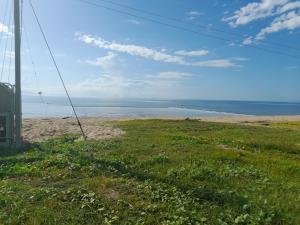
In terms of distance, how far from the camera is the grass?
9.31 m

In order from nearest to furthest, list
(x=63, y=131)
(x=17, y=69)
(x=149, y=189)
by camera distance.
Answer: (x=149, y=189) < (x=17, y=69) < (x=63, y=131)

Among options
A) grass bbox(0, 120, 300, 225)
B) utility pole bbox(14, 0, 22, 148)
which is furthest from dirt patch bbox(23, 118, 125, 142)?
grass bbox(0, 120, 300, 225)

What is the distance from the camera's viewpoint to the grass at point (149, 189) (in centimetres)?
931

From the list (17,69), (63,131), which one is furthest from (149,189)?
(63,131)

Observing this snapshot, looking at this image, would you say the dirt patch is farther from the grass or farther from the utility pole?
the grass

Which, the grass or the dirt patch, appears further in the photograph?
the dirt patch

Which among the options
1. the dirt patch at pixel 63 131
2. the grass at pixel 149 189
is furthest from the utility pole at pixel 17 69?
the grass at pixel 149 189

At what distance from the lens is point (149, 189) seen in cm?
1148

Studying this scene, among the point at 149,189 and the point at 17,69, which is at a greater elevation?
the point at 17,69

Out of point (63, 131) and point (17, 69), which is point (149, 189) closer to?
point (17, 69)

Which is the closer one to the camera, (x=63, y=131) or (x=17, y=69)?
(x=17, y=69)

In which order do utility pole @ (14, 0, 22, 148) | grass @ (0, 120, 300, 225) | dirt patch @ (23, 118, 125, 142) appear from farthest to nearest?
dirt patch @ (23, 118, 125, 142), utility pole @ (14, 0, 22, 148), grass @ (0, 120, 300, 225)

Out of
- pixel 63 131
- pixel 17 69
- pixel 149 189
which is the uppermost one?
pixel 17 69

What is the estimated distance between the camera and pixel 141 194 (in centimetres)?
1103
